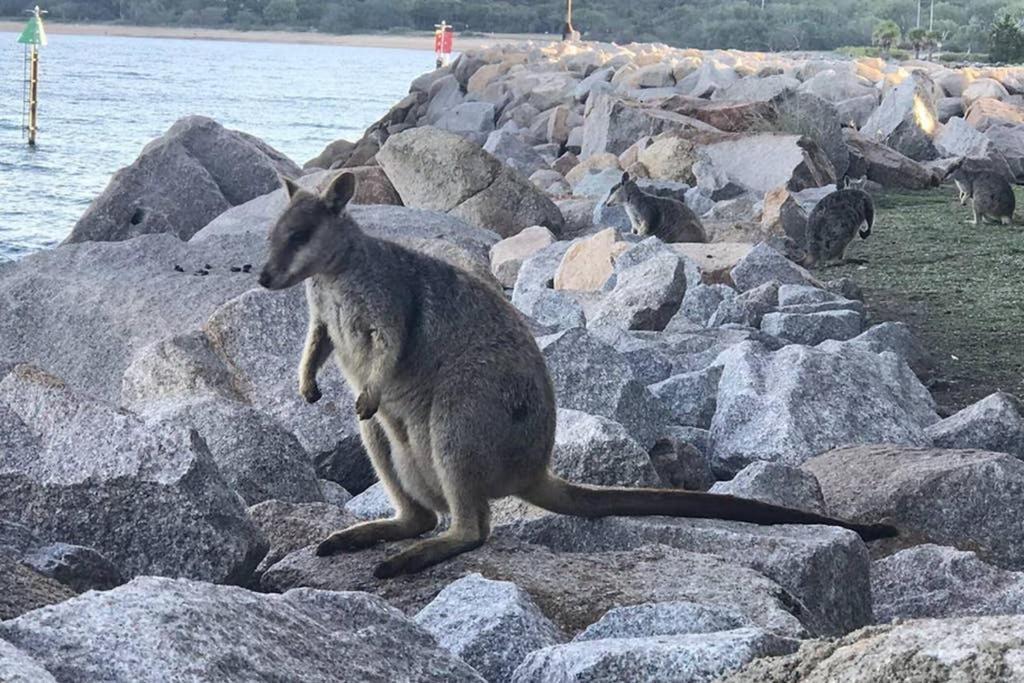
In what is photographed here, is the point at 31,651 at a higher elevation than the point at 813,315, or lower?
higher

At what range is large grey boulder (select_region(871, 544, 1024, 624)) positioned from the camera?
471 centimetres

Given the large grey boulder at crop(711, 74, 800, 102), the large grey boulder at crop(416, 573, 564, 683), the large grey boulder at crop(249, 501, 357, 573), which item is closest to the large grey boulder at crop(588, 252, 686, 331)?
the large grey boulder at crop(249, 501, 357, 573)

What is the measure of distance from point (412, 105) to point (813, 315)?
2636cm

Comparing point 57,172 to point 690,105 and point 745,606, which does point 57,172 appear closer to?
point 690,105

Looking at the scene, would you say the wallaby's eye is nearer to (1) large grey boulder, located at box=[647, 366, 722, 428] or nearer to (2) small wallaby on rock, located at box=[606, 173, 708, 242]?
(1) large grey boulder, located at box=[647, 366, 722, 428]

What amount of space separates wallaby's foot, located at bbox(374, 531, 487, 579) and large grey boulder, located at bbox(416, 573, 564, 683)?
2.19ft

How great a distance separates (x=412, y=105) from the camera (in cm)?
3481

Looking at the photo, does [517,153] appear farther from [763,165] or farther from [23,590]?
[23,590]

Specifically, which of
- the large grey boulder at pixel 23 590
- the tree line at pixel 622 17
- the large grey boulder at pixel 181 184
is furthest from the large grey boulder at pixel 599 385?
the tree line at pixel 622 17

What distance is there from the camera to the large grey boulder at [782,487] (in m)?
5.55

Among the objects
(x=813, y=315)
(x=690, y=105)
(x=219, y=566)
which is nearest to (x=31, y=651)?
(x=219, y=566)

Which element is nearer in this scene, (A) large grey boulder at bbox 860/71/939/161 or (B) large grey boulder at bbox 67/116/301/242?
(B) large grey boulder at bbox 67/116/301/242

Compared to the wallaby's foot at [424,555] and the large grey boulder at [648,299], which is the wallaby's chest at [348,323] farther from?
the large grey boulder at [648,299]

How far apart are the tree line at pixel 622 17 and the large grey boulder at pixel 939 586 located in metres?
64.1
